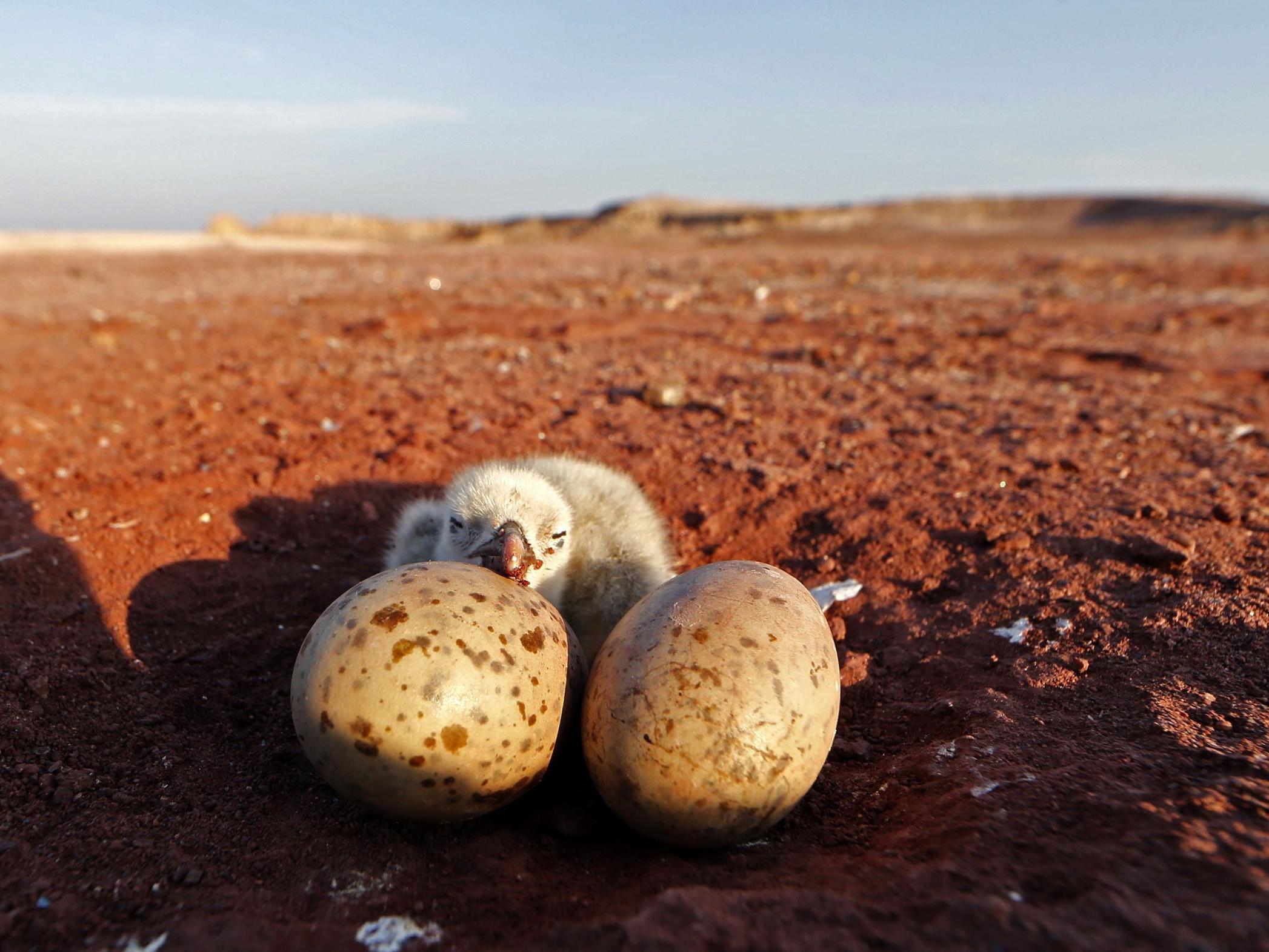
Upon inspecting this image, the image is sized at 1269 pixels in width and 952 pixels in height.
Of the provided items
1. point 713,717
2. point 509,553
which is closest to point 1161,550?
point 713,717

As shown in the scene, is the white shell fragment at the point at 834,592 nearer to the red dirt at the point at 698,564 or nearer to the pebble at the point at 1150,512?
the red dirt at the point at 698,564

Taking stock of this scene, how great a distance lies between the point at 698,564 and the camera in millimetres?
4559

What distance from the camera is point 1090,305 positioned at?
429 inches

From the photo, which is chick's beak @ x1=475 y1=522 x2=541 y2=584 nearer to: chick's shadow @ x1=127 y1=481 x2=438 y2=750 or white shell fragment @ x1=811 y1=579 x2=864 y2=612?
chick's shadow @ x1=127 y1=481 x2=438 y2=750

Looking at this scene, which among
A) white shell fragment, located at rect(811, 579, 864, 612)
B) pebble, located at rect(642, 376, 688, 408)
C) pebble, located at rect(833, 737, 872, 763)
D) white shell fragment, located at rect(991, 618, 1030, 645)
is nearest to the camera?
pebble, located at rect(833, 737, 872, 763)

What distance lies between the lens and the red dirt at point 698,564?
7.41 feet

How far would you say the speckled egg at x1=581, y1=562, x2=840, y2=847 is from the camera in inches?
103

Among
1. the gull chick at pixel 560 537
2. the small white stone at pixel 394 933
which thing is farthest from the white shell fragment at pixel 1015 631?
the small white stone at pixel 394 933

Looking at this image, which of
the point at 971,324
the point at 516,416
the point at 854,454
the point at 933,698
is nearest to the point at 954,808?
the point at 933,698

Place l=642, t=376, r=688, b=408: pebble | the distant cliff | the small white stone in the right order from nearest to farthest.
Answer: the small white stone, l=642, t=376, r=688, b=408: pebble, the distant cliff

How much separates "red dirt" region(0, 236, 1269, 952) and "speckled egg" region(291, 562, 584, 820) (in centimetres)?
25

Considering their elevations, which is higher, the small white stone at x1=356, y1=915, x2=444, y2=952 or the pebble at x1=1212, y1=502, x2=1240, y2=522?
the pebble at x1=1212, y1=502, x2=1240, y2=522

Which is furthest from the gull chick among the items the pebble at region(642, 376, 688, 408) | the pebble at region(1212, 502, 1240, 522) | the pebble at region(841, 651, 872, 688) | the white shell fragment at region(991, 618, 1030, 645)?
the pebble at region(1212, 502, 1240, 522)

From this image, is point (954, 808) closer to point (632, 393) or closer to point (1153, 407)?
point (632, 393)
